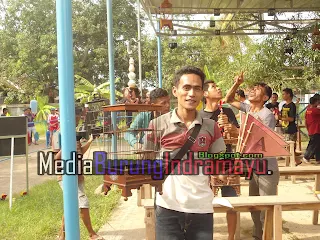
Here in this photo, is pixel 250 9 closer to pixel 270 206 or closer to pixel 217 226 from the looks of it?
pixel 217 226

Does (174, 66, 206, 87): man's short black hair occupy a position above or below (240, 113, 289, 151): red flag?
above

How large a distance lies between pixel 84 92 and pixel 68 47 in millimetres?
17472

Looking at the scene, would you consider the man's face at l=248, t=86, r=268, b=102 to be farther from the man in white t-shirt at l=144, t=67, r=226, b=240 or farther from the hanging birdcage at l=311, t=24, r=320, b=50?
the hanging birdcage at l=311, t=24, r=320, b=50

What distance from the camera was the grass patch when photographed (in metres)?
4.52

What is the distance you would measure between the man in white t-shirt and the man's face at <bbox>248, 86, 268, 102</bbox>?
64.3 inches

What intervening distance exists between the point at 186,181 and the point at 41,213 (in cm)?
367

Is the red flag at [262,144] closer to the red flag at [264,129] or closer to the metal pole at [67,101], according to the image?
the red flag at [264,129]

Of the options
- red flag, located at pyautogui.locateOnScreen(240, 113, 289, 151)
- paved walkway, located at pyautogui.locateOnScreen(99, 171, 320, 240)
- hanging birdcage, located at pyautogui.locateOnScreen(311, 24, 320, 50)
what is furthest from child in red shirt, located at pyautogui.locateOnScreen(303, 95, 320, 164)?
red flag, located at pyautogui.locateOnScreen(240, 113, 289, 151)

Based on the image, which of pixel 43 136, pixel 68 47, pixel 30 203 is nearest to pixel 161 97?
pixel 68 47

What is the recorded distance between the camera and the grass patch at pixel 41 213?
452cm

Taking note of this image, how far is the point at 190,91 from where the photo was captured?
2.27m

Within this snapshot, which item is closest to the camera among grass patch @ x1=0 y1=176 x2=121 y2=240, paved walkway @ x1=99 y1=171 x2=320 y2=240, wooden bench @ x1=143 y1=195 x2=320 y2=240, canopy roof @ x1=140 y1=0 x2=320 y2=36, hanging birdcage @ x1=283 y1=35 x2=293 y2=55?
wooden bench @ x1=143 y1=195 x2=320 y2=240

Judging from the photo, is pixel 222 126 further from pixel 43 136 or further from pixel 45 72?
pixel 45 72

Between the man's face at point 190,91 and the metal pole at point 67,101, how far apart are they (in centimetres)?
73
